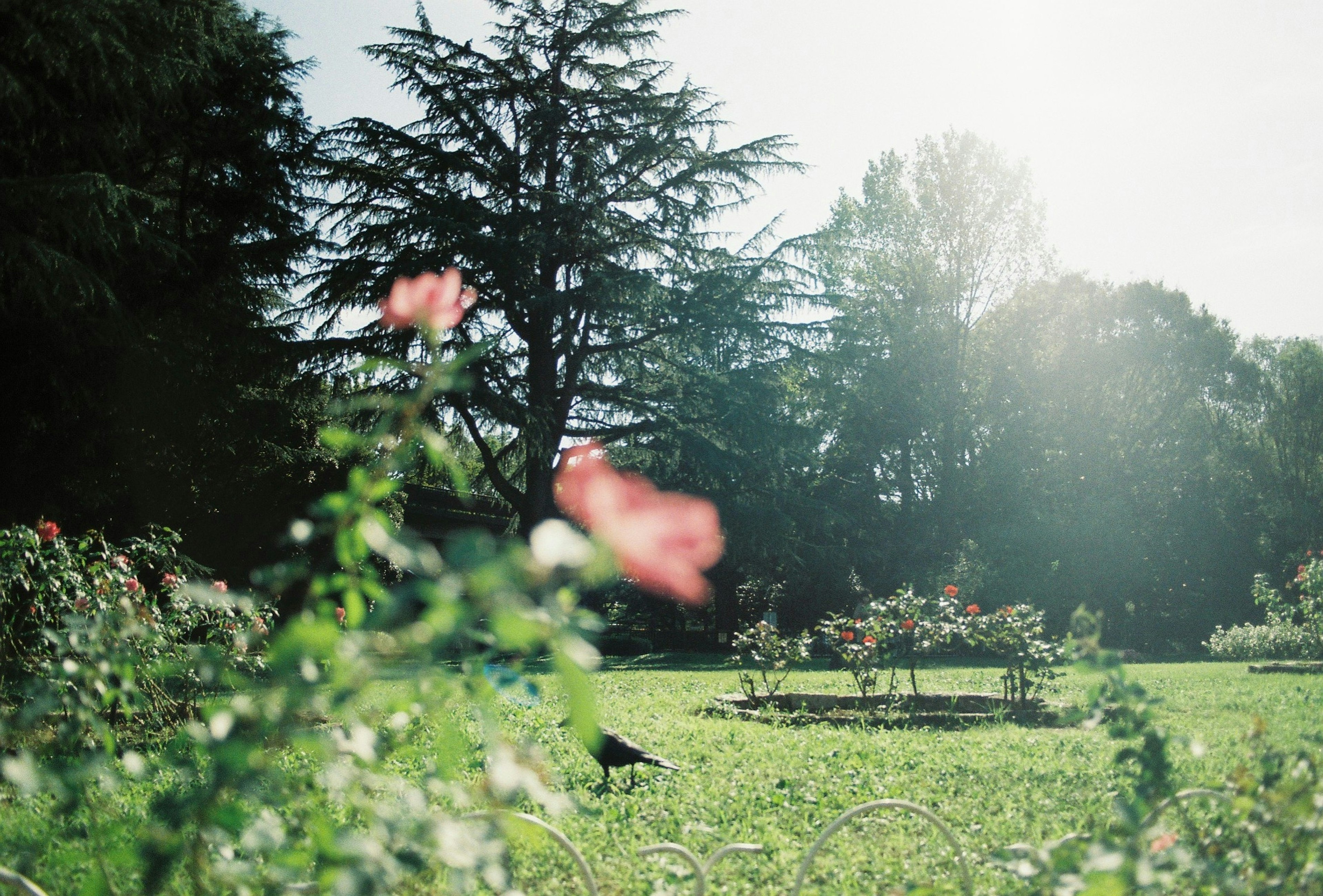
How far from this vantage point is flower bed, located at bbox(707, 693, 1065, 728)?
25.9 feet

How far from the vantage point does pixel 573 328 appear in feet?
52.3

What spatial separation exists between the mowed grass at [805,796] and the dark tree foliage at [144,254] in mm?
7360

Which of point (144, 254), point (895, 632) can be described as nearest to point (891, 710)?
point (895, 632)

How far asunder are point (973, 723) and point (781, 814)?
3.91 m

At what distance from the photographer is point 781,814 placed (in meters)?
4.60

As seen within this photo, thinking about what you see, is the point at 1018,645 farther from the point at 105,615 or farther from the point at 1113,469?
the point at 1113,469

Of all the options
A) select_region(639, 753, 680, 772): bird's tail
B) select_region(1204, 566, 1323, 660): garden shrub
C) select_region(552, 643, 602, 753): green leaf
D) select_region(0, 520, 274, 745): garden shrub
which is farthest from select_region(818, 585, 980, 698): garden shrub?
select_region(552, 643, 602, 753): green leaf

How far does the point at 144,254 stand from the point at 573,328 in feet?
21.5

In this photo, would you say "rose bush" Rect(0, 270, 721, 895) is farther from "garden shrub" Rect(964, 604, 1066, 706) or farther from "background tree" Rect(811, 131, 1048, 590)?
"background tree" Rect(811, 131, 1048, 590)

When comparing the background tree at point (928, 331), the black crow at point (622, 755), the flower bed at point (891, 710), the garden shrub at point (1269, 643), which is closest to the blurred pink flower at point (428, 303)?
the black crow at point (622, 755)

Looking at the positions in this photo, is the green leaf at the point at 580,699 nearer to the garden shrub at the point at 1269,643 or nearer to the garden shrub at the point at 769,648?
the garden shrub at the point at 769,648

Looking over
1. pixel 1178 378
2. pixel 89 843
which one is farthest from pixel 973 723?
pixel 1178 378

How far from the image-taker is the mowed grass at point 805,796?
3.66 meters

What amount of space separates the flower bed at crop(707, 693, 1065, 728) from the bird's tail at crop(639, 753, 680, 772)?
9.34ft
